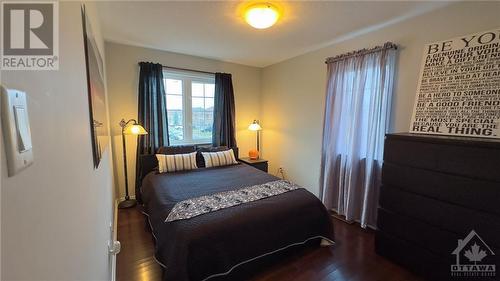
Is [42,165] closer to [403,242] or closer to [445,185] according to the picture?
[445,185]

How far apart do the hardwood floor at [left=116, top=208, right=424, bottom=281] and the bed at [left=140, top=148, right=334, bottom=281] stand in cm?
14

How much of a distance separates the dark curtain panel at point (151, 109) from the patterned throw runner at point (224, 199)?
164cm

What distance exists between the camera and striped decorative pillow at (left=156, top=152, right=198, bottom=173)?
10.3ft

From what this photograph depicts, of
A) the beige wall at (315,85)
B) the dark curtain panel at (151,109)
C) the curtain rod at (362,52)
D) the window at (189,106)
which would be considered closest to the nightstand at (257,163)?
the beige wall at (315,85)

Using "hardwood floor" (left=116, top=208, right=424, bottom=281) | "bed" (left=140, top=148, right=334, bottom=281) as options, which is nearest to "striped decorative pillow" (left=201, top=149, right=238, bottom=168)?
"bed" (left=140, top=148, right=334, bottom=281)

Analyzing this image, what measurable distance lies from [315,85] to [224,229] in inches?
101

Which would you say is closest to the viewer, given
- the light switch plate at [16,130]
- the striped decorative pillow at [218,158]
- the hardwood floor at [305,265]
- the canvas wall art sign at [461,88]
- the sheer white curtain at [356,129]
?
the light switch plate at [16,130]

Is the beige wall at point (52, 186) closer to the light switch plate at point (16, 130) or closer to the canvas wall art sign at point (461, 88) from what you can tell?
the light switch plate at point (16, 130)

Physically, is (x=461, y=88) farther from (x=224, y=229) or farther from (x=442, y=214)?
(x=224, y=229)

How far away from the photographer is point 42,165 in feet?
1.54

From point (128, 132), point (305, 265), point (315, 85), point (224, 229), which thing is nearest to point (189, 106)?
point (128, 132)

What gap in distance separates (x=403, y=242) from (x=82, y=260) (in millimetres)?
2392

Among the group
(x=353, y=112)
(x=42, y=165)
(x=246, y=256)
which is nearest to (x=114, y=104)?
(x=246, y=256)

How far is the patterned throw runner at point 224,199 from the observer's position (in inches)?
74.4
